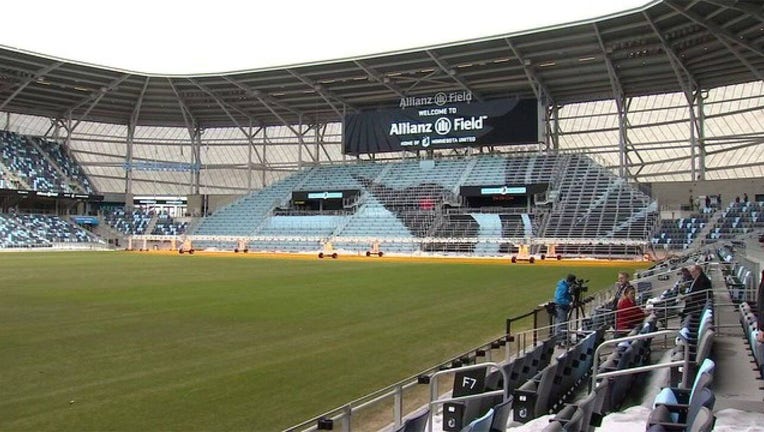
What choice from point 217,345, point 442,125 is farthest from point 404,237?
point 217,345

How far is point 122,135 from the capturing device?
7088cm

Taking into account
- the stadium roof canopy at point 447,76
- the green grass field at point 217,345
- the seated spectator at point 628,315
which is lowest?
the green grass field at point 217,345

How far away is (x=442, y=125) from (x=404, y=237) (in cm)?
1104

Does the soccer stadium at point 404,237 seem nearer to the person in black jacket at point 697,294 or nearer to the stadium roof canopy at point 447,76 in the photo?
the person in black jacket at point 697,294

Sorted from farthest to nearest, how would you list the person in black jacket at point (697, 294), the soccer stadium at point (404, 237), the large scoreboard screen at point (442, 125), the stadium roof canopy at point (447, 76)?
1. the large scoreboard screen at point (442, 125)
2. the stadium roof canopy at point (447, 76)
3. the person in black jacket at point (697, 294)
4. the soccer stadium at point (404, 237)

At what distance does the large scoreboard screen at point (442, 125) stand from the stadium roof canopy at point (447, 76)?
4.57 feet

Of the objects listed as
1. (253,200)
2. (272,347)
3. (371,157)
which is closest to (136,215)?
(253,200)

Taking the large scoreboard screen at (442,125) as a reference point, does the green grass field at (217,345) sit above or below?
below

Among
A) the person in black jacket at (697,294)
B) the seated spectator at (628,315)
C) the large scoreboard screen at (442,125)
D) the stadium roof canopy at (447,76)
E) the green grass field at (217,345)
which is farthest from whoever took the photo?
the large scoreboard screen at (442,125)

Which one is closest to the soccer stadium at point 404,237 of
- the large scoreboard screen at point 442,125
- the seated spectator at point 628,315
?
the seated spectator at point 628,315

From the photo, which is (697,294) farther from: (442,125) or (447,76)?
(442,125)

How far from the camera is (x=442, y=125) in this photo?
56906 mm

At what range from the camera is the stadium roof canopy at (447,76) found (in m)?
41.7

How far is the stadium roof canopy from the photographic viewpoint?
137 ft
